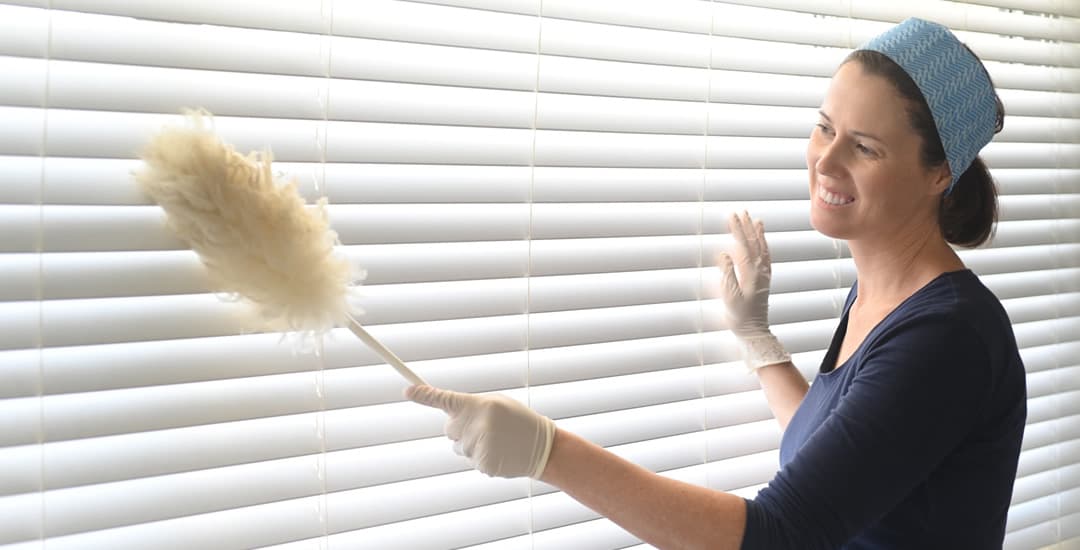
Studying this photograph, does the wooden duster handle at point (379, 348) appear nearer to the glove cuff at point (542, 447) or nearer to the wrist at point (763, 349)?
the glove cuff at point (542, 447)

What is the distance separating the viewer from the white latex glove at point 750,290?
1.44m

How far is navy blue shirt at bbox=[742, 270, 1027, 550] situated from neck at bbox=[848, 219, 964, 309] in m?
0.04

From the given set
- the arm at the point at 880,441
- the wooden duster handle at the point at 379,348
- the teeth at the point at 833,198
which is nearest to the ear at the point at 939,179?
the teeth at the point at 833,198

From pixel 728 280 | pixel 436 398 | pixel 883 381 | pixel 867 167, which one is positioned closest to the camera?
pixel 436 398

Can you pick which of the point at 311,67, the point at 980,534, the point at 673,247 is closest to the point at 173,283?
the point at 311,67

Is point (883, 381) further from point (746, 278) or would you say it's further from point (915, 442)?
point (746, 278)

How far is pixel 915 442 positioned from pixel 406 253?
0.70 metres

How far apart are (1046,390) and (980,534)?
2.97 feet

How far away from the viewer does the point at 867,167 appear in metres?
1.22

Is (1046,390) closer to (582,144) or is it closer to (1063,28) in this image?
(1063,28)

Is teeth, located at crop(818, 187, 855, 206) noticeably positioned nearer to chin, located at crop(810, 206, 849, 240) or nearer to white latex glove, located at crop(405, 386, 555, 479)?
chin, located at crop(810, 206, 849, 240)

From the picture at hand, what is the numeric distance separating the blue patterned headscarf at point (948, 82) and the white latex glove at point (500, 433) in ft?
2.33

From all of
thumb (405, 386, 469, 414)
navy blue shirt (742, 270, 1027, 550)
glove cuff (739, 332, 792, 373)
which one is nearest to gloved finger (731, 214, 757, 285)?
glove cuff (739, 332, 792, 373)

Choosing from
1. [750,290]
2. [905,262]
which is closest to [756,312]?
[750,290]
